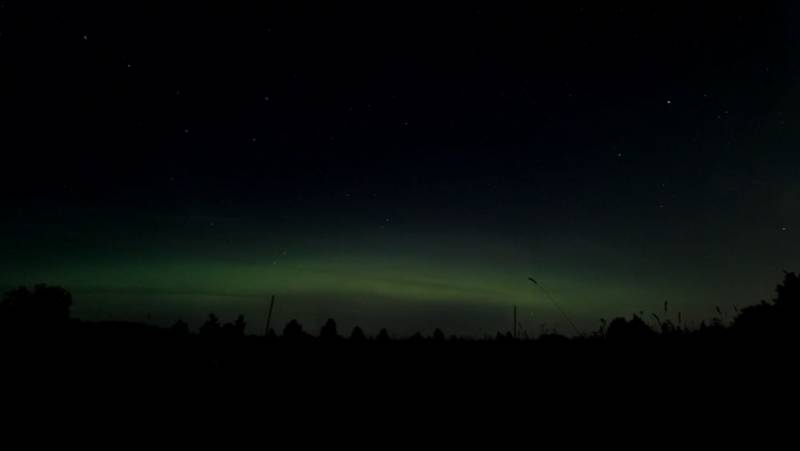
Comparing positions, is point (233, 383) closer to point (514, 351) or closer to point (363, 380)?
point (363, 380)

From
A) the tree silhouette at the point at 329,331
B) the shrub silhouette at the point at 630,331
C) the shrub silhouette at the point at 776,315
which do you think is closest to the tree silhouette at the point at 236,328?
the tree silhouette at the point at 329,331

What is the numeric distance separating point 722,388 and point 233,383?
7138 millimetres

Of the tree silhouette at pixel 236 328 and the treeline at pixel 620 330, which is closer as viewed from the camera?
the treeline at pixel 620 330

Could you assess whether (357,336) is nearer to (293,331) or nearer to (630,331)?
(293,331)

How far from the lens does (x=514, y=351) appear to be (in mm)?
8750

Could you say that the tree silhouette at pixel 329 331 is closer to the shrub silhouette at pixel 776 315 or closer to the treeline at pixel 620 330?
the treeline at pixel 620 330

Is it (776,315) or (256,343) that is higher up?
(776,315)

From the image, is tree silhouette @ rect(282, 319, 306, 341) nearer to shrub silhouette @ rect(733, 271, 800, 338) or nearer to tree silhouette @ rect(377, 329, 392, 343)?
tree silhouette @ rect(377, 329, 392, 343)

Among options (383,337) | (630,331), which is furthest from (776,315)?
(383,337)

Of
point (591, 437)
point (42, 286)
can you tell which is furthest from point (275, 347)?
point (42, 286)

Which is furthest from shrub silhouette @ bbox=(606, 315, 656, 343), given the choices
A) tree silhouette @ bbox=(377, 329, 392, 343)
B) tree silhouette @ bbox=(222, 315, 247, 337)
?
tree silhouette @ bbox=(222, 315, 247, 337)

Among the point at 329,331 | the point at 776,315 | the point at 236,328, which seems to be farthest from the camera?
the point at 329,331

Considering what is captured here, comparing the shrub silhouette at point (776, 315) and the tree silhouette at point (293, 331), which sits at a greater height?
the shrub silhouette at point (776, 315)

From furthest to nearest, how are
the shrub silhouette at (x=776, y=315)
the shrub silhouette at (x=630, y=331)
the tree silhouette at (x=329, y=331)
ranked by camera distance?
the tree silhouette at (x=329, y=331)
the shrub silhouette at (x=630, y=331)
the shrub silhouette at (x=776, y=315)
